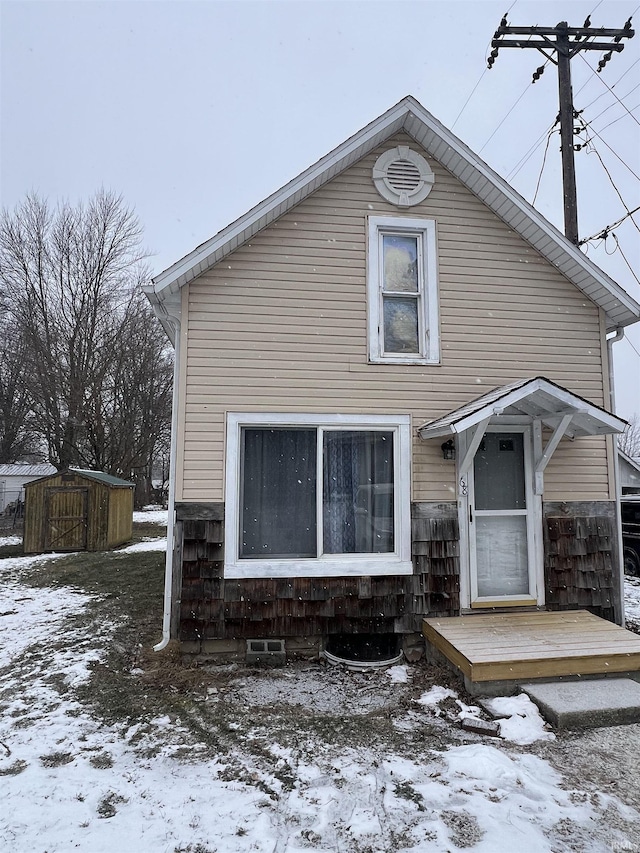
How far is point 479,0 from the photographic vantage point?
1145 cm

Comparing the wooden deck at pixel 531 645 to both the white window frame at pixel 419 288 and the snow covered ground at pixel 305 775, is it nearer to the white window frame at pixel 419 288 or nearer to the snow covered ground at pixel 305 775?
the snow covered ground at pixel 305 775

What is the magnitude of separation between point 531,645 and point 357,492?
203 cm

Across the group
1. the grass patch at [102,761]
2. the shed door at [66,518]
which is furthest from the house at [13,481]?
the grass patch at [102,761]

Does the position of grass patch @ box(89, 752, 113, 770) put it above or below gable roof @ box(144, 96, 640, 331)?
below

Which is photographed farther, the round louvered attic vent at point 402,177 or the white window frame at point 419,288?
the round louvered attic vent at point 402,177

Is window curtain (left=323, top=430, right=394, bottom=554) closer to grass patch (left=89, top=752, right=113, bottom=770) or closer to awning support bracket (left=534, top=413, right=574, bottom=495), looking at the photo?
awning support bracket (left=534, top=413, right=574, bottom=495)

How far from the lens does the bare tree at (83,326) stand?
2044 centimetres

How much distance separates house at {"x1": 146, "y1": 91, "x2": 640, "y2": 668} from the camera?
5.00 meters

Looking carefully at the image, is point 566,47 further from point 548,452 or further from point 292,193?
point 548,452

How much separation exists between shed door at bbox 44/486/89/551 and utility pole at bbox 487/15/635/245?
1187cm

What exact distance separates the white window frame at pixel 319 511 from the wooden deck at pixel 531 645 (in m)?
0.80

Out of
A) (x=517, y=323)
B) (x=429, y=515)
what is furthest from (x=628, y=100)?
(x=429, y=515)

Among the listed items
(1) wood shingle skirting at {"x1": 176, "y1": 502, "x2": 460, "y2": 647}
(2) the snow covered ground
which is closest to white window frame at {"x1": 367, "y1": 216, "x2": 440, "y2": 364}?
(1) wood shingle skirting at {"x1": 176, "y1": 502, "x2": 460, "y2": 647}

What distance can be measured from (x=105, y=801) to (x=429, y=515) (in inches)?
139
